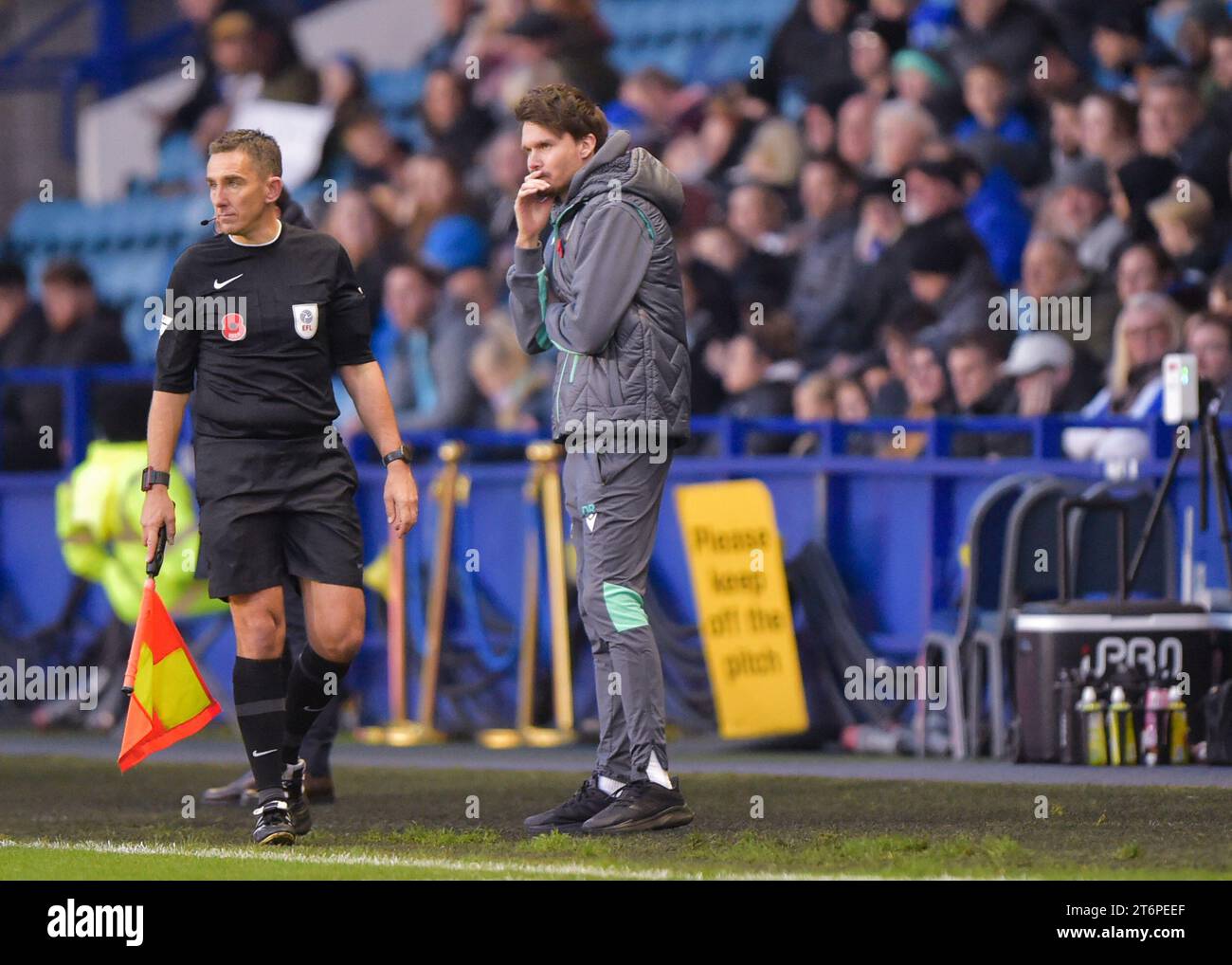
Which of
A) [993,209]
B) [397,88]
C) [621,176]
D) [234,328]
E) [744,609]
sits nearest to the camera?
[234,328]

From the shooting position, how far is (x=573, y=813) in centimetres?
808

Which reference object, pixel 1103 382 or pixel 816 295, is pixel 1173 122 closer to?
pixel 1103 382

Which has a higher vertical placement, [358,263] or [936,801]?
[358,263]

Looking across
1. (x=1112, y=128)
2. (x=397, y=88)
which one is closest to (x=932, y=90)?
(x=1112, y=128)

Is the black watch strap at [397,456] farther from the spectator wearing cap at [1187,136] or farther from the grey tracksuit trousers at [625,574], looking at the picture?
the spectator wearing cap at [1187,136]

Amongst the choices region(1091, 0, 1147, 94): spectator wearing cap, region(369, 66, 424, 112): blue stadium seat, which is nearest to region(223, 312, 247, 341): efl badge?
region(1091, 0, 1147, 94): spectator wearing cap

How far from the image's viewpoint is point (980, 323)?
507 inches

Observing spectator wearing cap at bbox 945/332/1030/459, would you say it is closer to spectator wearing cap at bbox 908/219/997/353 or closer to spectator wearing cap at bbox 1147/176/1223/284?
spectator wearing cap at bbox 908/219/997/353

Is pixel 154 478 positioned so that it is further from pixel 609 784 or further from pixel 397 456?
pixel 609 784

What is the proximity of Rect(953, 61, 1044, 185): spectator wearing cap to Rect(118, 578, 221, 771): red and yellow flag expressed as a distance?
6.91 metres
